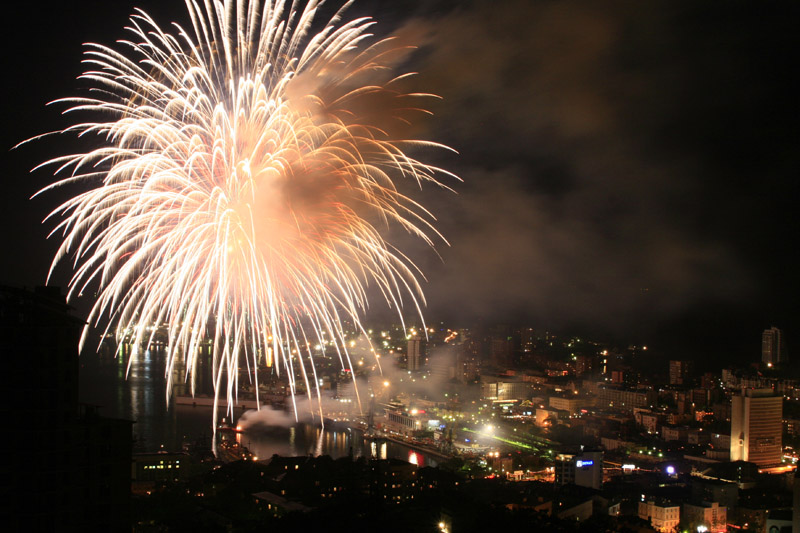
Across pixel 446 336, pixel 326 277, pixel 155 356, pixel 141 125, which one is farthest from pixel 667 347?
pixel 155 356

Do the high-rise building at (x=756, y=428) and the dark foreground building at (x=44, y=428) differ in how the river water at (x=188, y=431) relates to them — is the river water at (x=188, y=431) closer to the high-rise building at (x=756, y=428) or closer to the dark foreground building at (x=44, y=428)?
the high-rise building at (x=756, y=428)

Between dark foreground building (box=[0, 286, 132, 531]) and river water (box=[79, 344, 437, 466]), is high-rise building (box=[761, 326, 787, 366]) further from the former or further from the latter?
dark foreground building (box=[0, 286, 132, 531])

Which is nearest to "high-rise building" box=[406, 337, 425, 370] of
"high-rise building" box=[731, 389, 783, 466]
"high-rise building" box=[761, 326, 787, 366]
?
"high-rise building" box=[761, 326, 787, 366]

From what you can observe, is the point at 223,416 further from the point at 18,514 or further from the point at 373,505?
the point at 18,514

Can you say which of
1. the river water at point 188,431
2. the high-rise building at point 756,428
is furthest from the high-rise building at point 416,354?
the high-rise building at point 756,428

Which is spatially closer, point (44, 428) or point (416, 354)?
point (44, 428)

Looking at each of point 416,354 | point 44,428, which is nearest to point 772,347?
point 416,354

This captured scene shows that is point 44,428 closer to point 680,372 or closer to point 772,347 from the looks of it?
point 772,347
